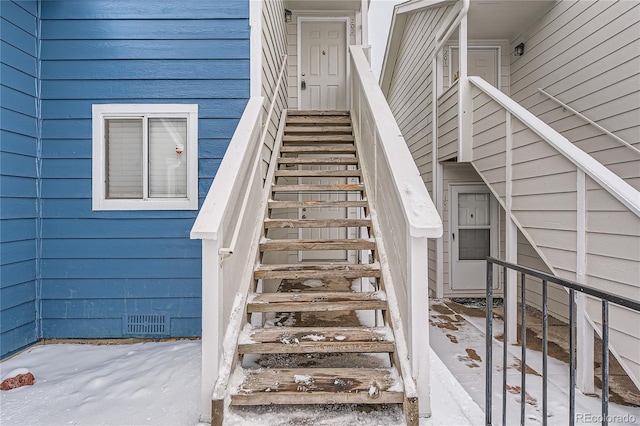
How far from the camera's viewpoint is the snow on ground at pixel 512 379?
2.54m

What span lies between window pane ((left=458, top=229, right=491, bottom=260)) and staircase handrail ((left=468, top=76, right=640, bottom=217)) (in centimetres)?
257

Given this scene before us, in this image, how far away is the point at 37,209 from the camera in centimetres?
338

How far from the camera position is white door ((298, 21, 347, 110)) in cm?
665

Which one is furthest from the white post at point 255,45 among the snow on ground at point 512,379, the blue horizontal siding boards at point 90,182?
the snow on ground at point 512,379

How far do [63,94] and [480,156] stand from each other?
4.82 m

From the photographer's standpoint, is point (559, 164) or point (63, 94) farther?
point (63, 94)

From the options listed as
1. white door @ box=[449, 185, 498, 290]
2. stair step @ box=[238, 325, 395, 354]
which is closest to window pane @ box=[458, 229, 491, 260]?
white door @ box=[449, 185, 498, 290]

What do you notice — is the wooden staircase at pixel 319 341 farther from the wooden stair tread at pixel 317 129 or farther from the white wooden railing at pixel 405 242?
the wooden stair tread at pixel 317 129

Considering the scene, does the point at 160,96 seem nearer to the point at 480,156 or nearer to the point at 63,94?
the point at 63,94

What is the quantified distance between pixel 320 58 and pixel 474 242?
4.44 meters

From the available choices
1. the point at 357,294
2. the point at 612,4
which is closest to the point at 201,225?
the point at 357,294

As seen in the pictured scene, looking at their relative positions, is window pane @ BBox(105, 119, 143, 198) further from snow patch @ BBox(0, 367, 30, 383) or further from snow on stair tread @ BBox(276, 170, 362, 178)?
snow patch @ BBox(0, 367, 30, 383)

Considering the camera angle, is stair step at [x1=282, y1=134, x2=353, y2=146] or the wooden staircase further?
stair step at [x1=282, y1=134, x2=353, y2=146]

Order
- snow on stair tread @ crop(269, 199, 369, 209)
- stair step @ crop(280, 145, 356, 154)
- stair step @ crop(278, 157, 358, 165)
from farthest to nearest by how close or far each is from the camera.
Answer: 1. stair step @ crop(280, 145, 356, 154)
2. stair step @ crop(278, 157, 358, 165)
3. snow on stair tread @ crop(269, 199, 369, 209)
